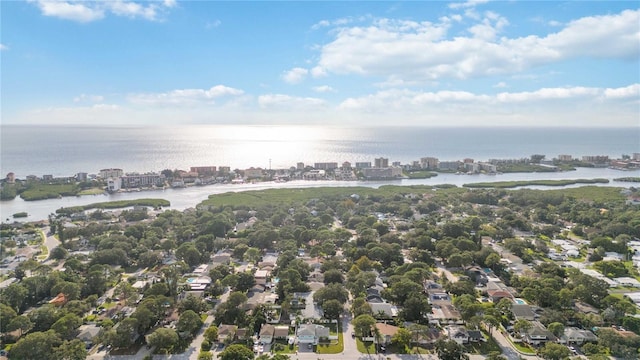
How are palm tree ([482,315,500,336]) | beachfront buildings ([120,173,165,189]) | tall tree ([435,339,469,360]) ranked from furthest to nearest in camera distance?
beachfront buildings ([120,173,165,189]) → palm tree ([482,315,500,336]) → tall tree ([435,339,469,360])

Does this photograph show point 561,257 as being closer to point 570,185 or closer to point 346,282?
point 346,282

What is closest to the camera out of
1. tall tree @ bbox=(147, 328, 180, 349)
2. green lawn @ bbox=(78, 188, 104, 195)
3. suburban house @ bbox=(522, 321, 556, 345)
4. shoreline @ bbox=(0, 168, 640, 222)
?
tall tree @ bbox=(147, 328, 180, 349)

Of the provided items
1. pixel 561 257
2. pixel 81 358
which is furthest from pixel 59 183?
pixel 561 257

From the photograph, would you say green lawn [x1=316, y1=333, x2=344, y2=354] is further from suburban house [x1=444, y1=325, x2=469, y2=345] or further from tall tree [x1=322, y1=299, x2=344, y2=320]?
suburban house [x1=444, y1=325, x2=469, y2=345]

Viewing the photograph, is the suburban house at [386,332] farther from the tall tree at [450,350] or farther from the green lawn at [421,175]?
the green lawn at [421,175]

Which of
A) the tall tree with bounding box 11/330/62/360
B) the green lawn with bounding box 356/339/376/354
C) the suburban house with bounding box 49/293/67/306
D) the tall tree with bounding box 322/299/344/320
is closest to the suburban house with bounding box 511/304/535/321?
the green lawn with bounding box 356/339/376/354

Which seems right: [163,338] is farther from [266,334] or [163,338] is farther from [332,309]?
[332,309]
